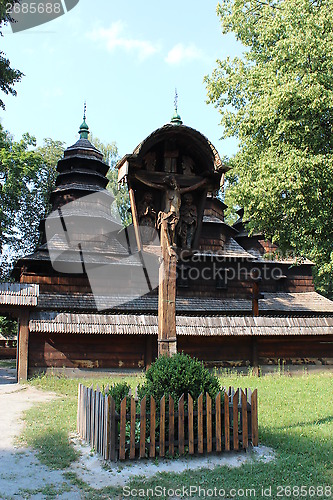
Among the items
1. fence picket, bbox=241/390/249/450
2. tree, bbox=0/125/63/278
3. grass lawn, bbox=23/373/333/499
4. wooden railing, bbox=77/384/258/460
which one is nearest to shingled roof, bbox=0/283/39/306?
grass lawn, bbox=23/373/333/499

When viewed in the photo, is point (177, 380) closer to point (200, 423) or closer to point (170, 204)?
point (200, 423)

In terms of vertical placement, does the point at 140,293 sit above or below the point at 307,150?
below

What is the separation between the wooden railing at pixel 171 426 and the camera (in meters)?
6.37

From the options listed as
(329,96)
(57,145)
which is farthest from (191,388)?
(57,145)

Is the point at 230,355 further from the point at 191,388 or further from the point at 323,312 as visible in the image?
the point at 191,388

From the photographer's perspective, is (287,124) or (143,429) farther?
(287,124)

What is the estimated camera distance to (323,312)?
77.9ft

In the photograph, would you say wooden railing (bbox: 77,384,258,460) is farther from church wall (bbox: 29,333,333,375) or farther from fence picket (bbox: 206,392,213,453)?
church wall (bbox: 29,333,333,375)

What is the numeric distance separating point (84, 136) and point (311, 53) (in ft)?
66.9

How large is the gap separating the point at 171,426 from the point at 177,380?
706 mm

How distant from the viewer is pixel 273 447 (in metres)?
7.17

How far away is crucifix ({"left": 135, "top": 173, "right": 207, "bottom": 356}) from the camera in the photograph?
7336mm

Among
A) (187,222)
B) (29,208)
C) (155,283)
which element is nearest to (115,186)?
(29,208)

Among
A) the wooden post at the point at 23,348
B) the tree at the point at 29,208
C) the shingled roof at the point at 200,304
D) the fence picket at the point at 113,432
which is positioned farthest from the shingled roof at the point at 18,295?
the tree at the point at 29,208
